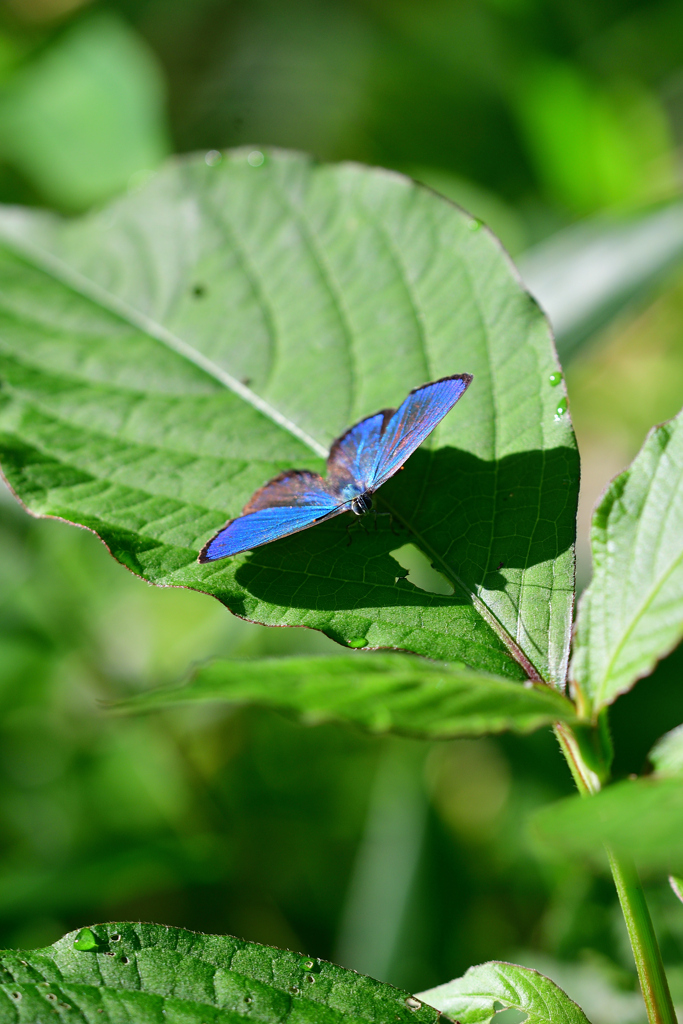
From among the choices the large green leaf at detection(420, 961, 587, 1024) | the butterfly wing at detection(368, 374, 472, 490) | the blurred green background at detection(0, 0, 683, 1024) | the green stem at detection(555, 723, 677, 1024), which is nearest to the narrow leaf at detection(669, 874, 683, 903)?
the green stem at detection(555, 723, 677, 1024)

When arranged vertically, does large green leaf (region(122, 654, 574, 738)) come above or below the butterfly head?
below

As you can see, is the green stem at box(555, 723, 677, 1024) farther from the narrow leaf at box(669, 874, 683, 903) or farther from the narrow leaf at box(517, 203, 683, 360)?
the narrow leaf at box(517, 203, 683, 360)

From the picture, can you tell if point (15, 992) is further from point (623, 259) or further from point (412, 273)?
point (623, 259)

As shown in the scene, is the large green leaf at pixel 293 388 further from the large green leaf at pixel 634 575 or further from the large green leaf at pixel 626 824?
the large green leaf at pixel 626 824

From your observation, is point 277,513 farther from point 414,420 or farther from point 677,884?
point 677,884

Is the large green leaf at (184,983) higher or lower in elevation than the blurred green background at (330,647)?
lower

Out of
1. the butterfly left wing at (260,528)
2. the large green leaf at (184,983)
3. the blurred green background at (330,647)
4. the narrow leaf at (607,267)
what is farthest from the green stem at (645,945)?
the narrow leaf at (607,267)
